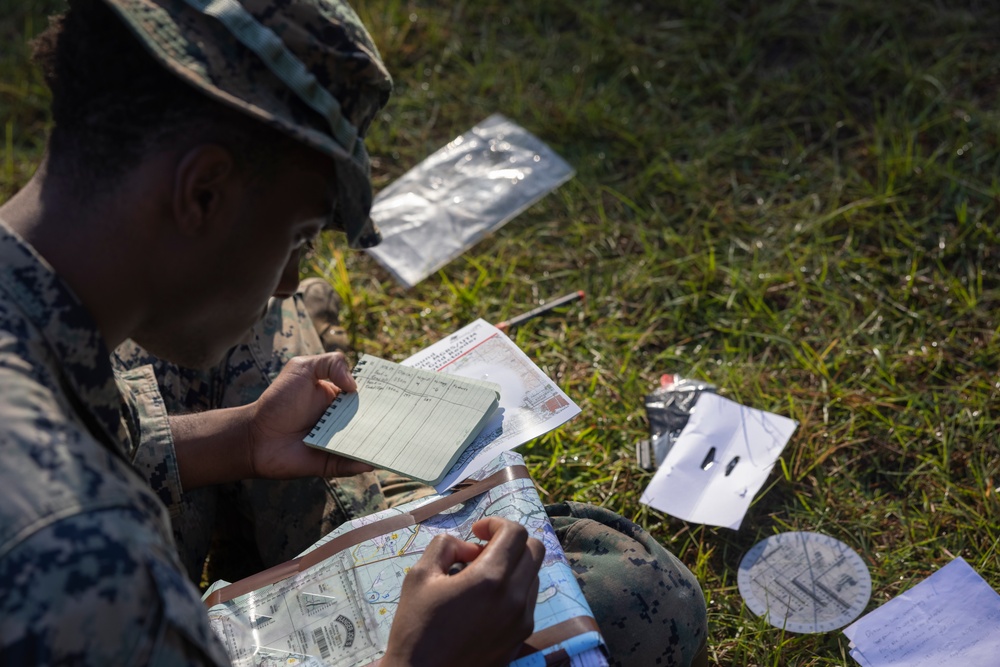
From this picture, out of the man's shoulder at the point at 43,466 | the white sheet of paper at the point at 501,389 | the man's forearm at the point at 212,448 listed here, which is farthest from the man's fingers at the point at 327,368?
the man's shoulder at the point at 43,466

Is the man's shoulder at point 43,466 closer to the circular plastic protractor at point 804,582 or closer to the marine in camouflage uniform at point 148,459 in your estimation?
the marine in camouflage uniform at point 148,459

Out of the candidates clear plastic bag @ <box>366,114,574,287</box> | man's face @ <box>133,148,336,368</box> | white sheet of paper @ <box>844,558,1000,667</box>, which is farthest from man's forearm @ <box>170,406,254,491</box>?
white sheet of paper @ <box>844,558,1000,667</box>

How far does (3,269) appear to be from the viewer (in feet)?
3.97

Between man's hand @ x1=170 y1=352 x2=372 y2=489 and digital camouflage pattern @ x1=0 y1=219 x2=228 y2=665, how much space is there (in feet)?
2.41

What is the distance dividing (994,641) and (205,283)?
177 centimetres

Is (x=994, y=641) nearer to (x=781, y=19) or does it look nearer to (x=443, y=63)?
(x=781, y=19)

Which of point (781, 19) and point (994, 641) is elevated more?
point (781, 19)

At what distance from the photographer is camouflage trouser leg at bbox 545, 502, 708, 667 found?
1659 mm

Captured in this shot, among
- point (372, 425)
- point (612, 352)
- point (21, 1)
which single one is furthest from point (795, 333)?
point (21, 1)

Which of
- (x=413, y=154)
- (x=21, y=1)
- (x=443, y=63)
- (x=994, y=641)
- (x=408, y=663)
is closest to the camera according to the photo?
(x=408, y=663)

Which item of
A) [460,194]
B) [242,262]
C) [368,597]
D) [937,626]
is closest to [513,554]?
[368,597]

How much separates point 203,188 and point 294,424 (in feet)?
2.75

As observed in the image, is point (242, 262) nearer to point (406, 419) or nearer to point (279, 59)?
point (279, 59)

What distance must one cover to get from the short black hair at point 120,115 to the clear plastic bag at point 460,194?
179 cm
